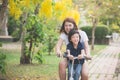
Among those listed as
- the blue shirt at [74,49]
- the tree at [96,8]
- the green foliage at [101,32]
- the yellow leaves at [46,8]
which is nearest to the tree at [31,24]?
the yellow leaves at [46,8]

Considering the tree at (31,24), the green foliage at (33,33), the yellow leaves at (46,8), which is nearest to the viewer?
the yellow leaves at (46,8)

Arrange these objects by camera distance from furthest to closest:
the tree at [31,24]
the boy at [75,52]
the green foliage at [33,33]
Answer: the green foliage at [33,33] < the tree at [31,24] < the boy at [75,52]

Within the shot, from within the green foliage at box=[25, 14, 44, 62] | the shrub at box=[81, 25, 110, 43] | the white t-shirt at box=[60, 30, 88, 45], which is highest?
the white t-shirt at box=[60, 30, 88, 45]

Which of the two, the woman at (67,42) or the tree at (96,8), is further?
the tree at (96,8)

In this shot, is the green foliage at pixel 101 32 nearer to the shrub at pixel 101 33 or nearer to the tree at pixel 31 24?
the shrub at pixel 101 33

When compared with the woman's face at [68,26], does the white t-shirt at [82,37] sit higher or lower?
lower

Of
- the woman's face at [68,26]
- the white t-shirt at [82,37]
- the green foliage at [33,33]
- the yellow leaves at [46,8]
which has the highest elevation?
the yellow leaves at [46,8]

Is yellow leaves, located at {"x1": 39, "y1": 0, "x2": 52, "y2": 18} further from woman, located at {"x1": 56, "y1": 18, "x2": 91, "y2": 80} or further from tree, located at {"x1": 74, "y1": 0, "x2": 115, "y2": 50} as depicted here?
tree, located at {"x1": 74, "y1": 0, "x2": 115, "y2": 50}

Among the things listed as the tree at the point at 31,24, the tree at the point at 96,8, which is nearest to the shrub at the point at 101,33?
the tree at the point at 96,8

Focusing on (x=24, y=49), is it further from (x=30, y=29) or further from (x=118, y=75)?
(x=118, y=75)

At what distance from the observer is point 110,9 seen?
28.1 meters

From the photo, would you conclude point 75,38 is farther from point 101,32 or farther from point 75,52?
point 101,32

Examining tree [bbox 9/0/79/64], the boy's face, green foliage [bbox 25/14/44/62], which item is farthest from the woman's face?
green foliage [bbox 25/14/44/62]

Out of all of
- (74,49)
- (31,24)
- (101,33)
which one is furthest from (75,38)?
(101,33)
